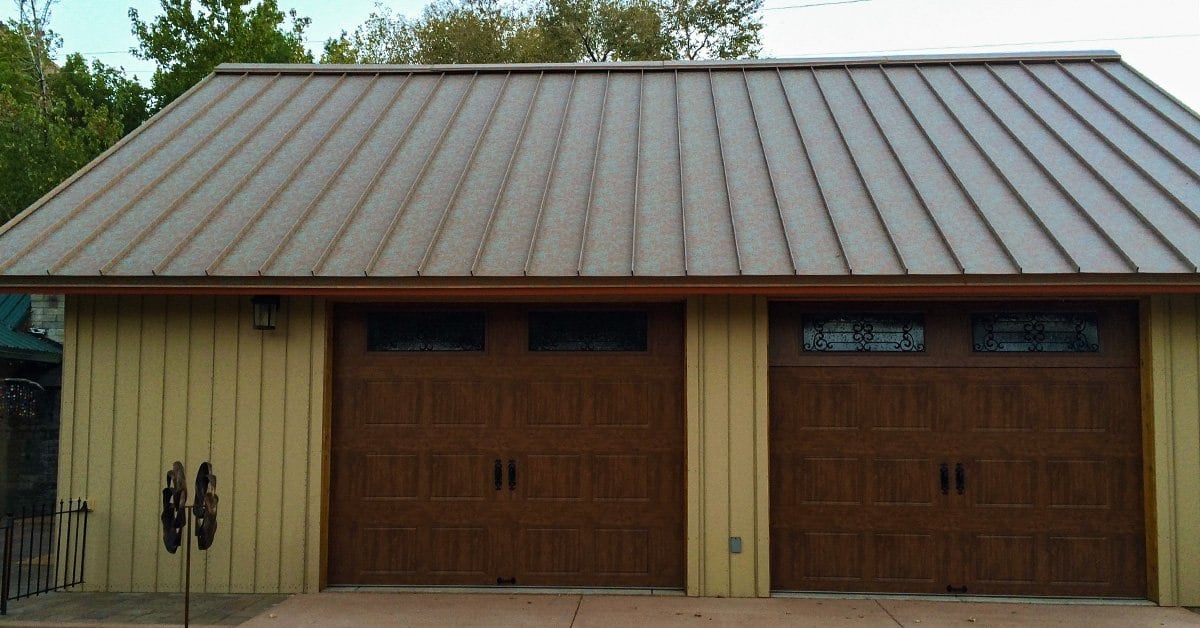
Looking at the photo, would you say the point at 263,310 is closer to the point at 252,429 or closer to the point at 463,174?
the point at 252,429

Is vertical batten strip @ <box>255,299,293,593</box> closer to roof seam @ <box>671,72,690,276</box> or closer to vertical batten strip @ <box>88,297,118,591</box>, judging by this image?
vertical batten strip @ <box>88,297,118,591</box>

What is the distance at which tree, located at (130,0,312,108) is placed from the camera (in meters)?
20.2

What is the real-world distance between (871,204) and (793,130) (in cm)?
217

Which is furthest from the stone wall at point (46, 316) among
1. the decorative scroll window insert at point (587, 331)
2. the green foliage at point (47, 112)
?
the decorative scroll window insert at point (587, 331)

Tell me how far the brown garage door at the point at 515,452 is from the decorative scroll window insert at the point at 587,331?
0.04 ft

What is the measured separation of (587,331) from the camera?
325 inches

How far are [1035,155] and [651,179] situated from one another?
3.90 meters

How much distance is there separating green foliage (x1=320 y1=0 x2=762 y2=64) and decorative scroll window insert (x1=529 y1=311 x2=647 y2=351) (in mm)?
21833

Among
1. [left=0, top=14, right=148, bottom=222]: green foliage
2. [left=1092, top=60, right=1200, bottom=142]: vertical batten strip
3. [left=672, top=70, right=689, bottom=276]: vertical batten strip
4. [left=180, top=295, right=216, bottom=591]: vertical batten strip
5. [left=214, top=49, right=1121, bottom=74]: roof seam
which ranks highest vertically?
[left=0, top=14, right=148, bottom=222]: green foliage

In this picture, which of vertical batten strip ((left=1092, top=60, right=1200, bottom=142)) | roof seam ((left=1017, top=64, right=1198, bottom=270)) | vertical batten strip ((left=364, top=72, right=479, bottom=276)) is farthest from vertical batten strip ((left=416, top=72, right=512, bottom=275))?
vertical batten strip ((left=1092, top=60, right=1200, bottom=142))

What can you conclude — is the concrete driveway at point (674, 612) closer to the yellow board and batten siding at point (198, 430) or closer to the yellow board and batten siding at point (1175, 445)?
the yellow board and batten siding at point (1175, 445)

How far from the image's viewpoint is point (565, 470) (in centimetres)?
812

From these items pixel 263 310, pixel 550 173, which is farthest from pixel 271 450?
pixel 550 173

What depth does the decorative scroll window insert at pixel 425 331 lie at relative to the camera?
27.3 feet
